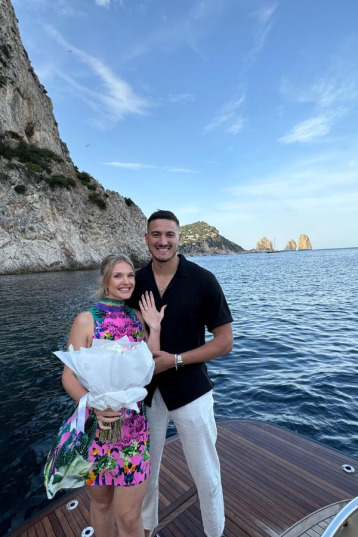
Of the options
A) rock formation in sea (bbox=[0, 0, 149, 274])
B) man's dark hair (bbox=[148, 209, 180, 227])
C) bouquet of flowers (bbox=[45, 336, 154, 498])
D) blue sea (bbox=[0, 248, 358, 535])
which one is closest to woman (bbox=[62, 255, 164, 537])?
bouquet of flowers (bbox=[45, 336, 154, 498])

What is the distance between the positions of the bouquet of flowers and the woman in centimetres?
11

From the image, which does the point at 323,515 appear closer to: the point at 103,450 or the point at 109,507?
the point at 109,507

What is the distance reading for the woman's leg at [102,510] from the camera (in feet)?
7.39

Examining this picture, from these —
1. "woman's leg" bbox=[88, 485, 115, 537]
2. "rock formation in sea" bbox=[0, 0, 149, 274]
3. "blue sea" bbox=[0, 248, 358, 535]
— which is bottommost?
"blue sea" bbox=[0, 248, 358, 535]

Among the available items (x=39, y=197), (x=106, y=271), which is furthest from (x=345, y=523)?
(x=39, y=197)

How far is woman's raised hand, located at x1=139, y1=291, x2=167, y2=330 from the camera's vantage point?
2.49 meters

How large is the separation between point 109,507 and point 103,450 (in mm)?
582

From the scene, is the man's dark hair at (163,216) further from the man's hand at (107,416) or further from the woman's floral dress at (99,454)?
the man's hand at (107,416)

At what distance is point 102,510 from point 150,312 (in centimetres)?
155

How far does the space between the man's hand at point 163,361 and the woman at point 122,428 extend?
0.07 meters

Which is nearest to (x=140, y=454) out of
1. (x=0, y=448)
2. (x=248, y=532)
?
(x=248, y=532)

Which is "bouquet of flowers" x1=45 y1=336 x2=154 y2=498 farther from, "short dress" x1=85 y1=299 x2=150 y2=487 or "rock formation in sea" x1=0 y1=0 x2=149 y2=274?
"rock formation in sea" x1=0 y1=0 x2=149 y2=274

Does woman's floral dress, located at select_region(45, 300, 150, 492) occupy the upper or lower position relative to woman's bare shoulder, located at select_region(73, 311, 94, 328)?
lower

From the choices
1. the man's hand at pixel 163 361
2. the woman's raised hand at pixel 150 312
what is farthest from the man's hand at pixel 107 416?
the woman's raised hand at pixel 150 312
